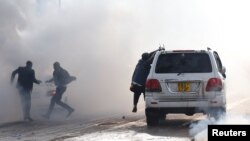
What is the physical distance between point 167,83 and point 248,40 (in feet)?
77.0

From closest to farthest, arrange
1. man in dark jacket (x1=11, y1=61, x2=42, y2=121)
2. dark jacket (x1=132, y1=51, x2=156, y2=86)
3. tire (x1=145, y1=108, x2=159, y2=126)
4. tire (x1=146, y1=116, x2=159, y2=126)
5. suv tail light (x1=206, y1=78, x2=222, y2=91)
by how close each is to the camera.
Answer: suv tail light (x1=206, y1=78, x2=222, y2=91)
tire (x1=145, y1=108, x2=159, y2=126)
tire (x1=146, y1=116, x2=159, y2=126)
dark jacket (x1=132, y1=51, x2=156, y2=86)
man in dark jacket (x1=11, y1=61, x2=42, y2=121)

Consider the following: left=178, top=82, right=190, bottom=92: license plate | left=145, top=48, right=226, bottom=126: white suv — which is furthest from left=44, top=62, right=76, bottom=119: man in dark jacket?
left=178, top=82, right=190, bottom=92: license plate

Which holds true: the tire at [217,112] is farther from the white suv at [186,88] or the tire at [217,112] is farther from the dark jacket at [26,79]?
the dark jacket at [26,79]

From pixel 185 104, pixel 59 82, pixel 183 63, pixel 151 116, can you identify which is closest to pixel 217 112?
pixel 185 104

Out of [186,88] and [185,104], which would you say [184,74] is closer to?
[186,88]

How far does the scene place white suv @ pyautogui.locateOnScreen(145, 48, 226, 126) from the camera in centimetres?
1311

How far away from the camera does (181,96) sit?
13172 mm

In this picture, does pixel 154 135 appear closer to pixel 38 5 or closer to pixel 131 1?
pixel 38 5

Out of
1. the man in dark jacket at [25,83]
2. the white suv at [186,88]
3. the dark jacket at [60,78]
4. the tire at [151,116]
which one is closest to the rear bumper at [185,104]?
the white suv at [186,88]

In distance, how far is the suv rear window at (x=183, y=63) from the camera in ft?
44.0

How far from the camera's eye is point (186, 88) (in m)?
13.2

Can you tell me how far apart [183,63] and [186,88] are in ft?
2.15

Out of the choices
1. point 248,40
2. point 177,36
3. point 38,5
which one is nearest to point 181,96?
point 38,5

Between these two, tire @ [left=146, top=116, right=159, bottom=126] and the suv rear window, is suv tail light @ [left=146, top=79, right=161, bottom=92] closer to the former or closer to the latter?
the suv rear window
